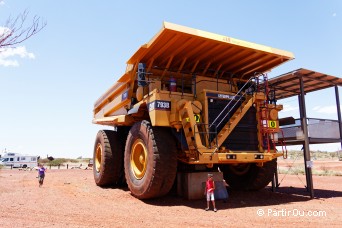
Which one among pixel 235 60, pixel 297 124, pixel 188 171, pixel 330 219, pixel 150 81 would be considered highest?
pixel 235 60

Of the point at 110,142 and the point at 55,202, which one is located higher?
the point at 110,142

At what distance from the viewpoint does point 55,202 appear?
27.3ft

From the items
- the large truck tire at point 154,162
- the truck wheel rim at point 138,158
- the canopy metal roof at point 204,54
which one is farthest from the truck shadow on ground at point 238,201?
the canopy metal roof at point 204,54

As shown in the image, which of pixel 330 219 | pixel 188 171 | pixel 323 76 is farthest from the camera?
pixel 323 76

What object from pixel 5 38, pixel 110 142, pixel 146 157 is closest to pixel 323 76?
pixel 146 157

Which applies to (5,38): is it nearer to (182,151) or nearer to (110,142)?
(182,151)

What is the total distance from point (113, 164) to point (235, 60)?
556 centimetres

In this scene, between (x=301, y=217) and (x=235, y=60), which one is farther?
(x=235, y=60)

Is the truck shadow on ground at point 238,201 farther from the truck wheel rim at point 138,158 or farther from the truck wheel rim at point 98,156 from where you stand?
the truck wheel rim at point 98,156

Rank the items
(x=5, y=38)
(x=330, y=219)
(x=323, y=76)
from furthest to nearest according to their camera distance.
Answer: (x=323, y=76) < (x=330, y=219) < (x=5, y=38)

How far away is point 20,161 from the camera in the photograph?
3956cm

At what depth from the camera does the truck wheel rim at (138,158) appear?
8648mm

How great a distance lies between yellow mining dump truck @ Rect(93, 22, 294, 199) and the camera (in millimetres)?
7867

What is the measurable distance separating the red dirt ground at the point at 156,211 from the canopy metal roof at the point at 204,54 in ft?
12.9
